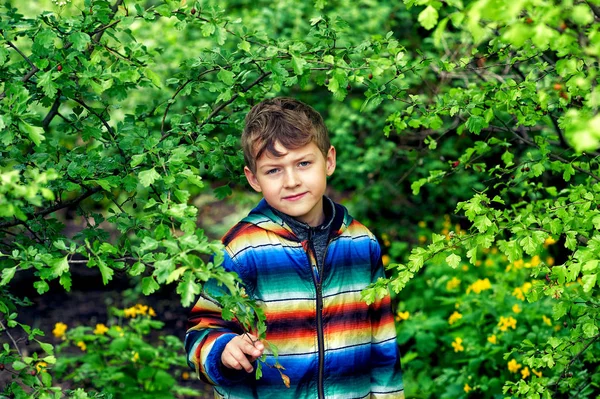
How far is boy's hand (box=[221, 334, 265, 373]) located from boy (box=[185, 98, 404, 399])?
101 mm

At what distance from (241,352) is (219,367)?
13cm

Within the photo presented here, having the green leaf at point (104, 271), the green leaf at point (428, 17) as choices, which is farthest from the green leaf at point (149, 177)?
the green leaf at point (428, 17)

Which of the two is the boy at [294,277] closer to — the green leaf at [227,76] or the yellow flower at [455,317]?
the green leaf at [227,76]

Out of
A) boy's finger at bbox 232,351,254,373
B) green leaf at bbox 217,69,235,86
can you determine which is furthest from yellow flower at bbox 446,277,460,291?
boy's finger at bbox 232,351,254,373

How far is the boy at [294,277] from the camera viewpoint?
2.35m

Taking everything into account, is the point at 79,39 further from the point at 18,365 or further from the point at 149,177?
the point at 18,365

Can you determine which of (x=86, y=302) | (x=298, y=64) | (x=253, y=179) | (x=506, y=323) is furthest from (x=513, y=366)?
(x=86, y=302)

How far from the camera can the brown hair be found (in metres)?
2.38

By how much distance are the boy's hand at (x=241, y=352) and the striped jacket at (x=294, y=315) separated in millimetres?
106

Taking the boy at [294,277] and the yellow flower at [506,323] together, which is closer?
the boy at [294,277]

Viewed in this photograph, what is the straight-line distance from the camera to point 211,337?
2.28 m

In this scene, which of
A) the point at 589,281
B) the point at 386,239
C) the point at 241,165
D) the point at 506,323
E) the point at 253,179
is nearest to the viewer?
the point at 589,281

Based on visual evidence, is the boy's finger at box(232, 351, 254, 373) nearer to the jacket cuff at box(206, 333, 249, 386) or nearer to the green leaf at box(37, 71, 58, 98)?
the jacket cuff at box(206, 333, 249, 386)

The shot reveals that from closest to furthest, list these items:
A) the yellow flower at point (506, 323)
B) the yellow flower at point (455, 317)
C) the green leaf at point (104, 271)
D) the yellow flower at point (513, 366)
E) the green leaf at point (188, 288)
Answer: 1. the green leaf at point (188, 288)
2. the green leaf at point (104, 271)
3. the yellow flower at point (513, 366)
4. the yellow flower at point (506, 323)
5. the yellow flower at point (455, 317)
